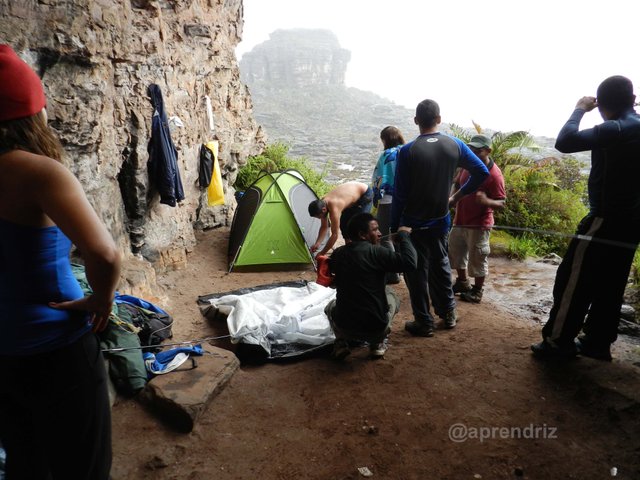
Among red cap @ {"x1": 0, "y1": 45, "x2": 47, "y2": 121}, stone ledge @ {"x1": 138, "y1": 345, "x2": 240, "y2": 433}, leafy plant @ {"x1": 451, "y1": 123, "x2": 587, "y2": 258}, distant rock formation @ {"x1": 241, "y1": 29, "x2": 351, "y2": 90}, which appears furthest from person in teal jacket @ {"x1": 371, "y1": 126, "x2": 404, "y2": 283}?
distant rock formation @ {"x1": 241, "y1": 29, "x2": 351, "y2": 90}

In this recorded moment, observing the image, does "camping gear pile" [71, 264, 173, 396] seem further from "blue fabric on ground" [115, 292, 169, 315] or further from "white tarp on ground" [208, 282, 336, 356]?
"white tarp on ground" [208, 282, 336, 356]

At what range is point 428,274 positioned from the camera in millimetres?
3865

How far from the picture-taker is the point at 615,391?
2.57m

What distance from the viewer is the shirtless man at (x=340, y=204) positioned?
4.99 meters

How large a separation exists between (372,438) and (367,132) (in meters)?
63.5

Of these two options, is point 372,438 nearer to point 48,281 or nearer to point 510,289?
point 48,281

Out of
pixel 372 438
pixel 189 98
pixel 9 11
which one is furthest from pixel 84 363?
pixel 189 98

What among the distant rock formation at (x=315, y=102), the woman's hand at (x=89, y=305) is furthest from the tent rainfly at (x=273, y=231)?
the distant rock formation at (x=315, y=102)

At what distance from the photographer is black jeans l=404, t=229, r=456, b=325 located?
372 centimetres

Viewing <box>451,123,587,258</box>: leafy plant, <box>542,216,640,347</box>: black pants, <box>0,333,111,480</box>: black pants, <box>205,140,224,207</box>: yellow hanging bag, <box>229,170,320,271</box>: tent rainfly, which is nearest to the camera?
<box>0,333,111,480</box>: black pants

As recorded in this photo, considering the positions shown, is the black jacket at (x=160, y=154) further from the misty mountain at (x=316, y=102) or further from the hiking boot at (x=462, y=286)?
the misty mountain at (x=316, y=102)

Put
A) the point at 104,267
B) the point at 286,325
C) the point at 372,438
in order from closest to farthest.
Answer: the point at 104,267 < the point at 372,438 < the point at 286,325

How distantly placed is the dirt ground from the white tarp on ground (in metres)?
0.26

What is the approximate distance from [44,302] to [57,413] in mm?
379
